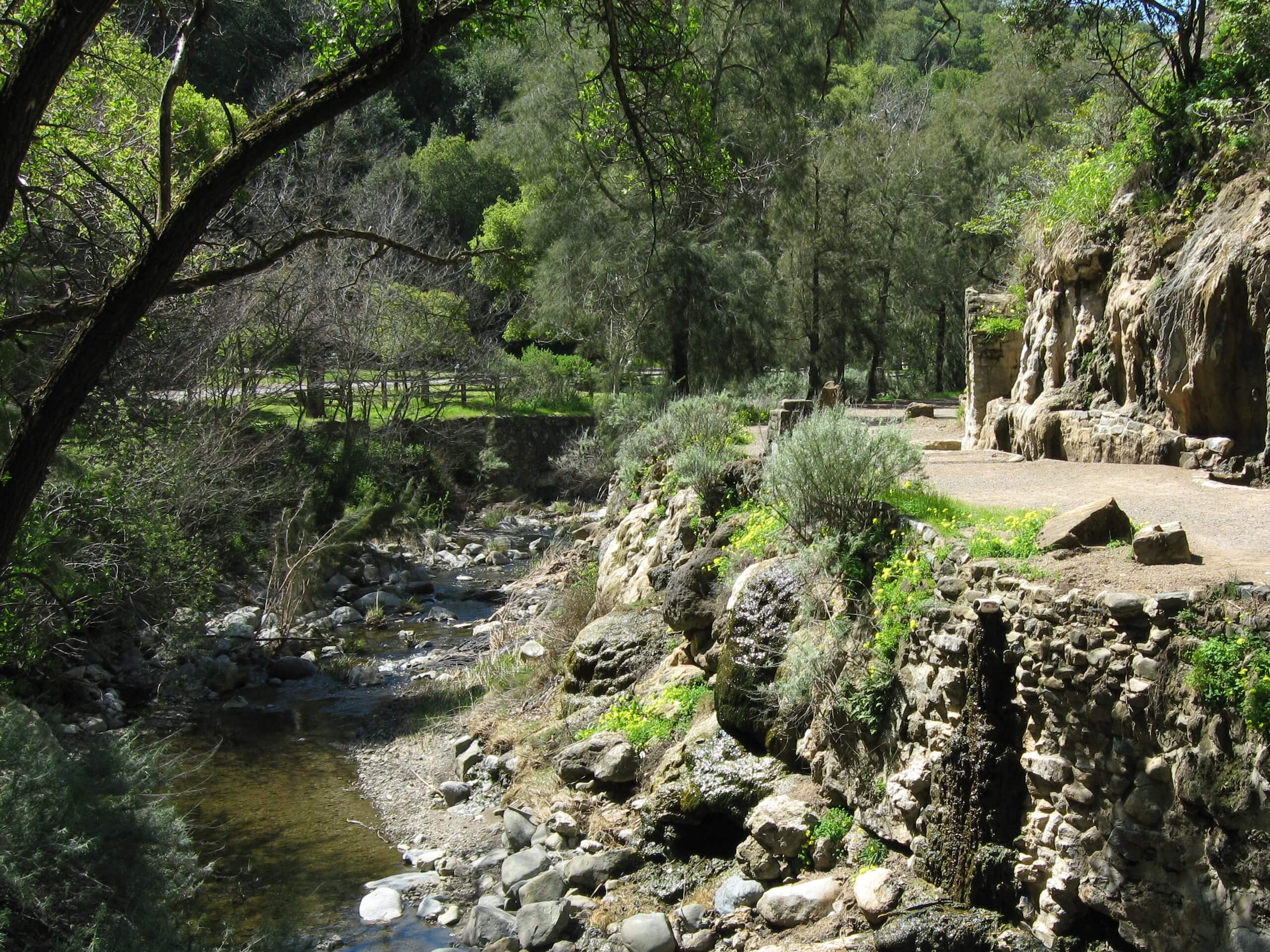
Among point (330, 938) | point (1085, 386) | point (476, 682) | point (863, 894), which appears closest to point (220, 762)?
point (476, 682)

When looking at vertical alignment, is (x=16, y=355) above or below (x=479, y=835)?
above

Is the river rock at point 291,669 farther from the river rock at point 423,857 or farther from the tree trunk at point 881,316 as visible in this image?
the tree trunk at point 881,316

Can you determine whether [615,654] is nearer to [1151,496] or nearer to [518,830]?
[518,830]

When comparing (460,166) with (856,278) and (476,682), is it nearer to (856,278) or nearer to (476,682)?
(856,278)

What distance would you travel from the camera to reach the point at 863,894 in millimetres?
6395

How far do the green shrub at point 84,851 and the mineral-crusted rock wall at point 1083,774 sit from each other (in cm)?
419

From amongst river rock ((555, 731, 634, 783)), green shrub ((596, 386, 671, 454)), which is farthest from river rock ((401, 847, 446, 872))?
green shrub ((596, 386, 671, 454))

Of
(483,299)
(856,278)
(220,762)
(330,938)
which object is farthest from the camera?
(483,299)

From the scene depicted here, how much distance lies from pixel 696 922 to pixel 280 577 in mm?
11271

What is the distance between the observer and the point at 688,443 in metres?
13.9

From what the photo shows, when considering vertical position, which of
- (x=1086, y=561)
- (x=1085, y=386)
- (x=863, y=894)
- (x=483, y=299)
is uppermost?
(x=483, y=299)

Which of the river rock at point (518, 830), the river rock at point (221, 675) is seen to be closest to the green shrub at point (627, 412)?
the river rock at point (221, 675)

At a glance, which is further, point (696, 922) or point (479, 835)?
point (479, 835)

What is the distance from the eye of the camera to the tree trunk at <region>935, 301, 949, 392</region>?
105 ft
